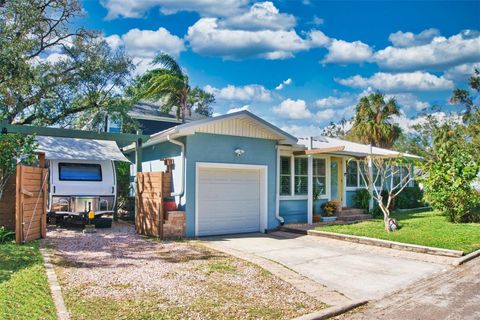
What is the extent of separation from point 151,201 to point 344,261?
18.3 ft

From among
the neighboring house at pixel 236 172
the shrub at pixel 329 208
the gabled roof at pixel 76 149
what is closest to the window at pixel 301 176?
the neighboring house at pixel 236 172

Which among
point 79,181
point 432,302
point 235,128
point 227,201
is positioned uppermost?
point 235,128

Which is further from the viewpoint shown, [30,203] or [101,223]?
[101,223]

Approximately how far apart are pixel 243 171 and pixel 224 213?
145 centimetres

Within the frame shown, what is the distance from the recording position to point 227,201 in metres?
12.1

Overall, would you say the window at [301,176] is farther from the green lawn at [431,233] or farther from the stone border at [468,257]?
the stone border at [468,257]

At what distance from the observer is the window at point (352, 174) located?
54.9 feet

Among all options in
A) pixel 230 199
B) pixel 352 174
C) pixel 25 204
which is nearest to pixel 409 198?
pixel 352 174

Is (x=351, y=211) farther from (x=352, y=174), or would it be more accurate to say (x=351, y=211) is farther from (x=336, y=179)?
(x=352, y=174)

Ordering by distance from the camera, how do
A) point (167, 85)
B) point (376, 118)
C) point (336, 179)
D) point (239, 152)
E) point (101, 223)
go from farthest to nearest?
point (376, 118) → point (167, 85) → point (336, 179) → point (101, 223) → point (239, 152)

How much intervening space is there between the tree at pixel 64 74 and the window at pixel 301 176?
852 cm

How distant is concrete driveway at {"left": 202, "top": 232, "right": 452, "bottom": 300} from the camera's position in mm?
6689

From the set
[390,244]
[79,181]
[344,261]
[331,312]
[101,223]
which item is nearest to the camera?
[331,312]

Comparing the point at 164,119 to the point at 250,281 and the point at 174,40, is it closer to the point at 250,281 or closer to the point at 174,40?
the point at 174,40
